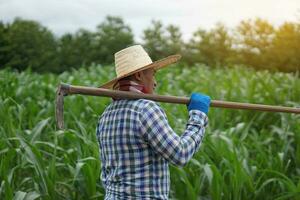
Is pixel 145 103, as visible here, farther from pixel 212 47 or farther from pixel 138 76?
pixel 212 47

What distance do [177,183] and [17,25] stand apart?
41946 millimetres

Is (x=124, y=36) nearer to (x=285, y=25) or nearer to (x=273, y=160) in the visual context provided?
(x=285, y=25)

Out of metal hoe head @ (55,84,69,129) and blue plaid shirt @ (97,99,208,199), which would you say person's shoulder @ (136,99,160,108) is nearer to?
blue plaid shirt @ (97,99,208,199)

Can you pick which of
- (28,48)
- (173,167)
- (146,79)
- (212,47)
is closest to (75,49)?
(28,48)

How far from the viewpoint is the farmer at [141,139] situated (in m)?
2.14

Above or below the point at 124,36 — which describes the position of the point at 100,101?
below

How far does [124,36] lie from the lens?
2014 inches

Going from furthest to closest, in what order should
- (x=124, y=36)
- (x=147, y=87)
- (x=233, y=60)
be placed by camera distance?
1. (x=124, y=36)
2. (x=233, y=60)
3. (x=147, y=87)

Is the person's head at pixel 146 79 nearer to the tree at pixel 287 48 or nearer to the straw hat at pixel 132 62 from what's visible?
the straw hat at pixel 132 62

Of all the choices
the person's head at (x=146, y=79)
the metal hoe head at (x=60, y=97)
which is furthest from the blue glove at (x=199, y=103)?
the metal hoe head at (x=60, y=97)

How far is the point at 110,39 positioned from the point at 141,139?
48.9 m

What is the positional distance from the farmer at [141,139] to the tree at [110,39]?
43.2 meters

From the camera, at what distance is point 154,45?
1992 inches

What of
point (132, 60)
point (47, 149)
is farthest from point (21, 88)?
point (132, 60)
